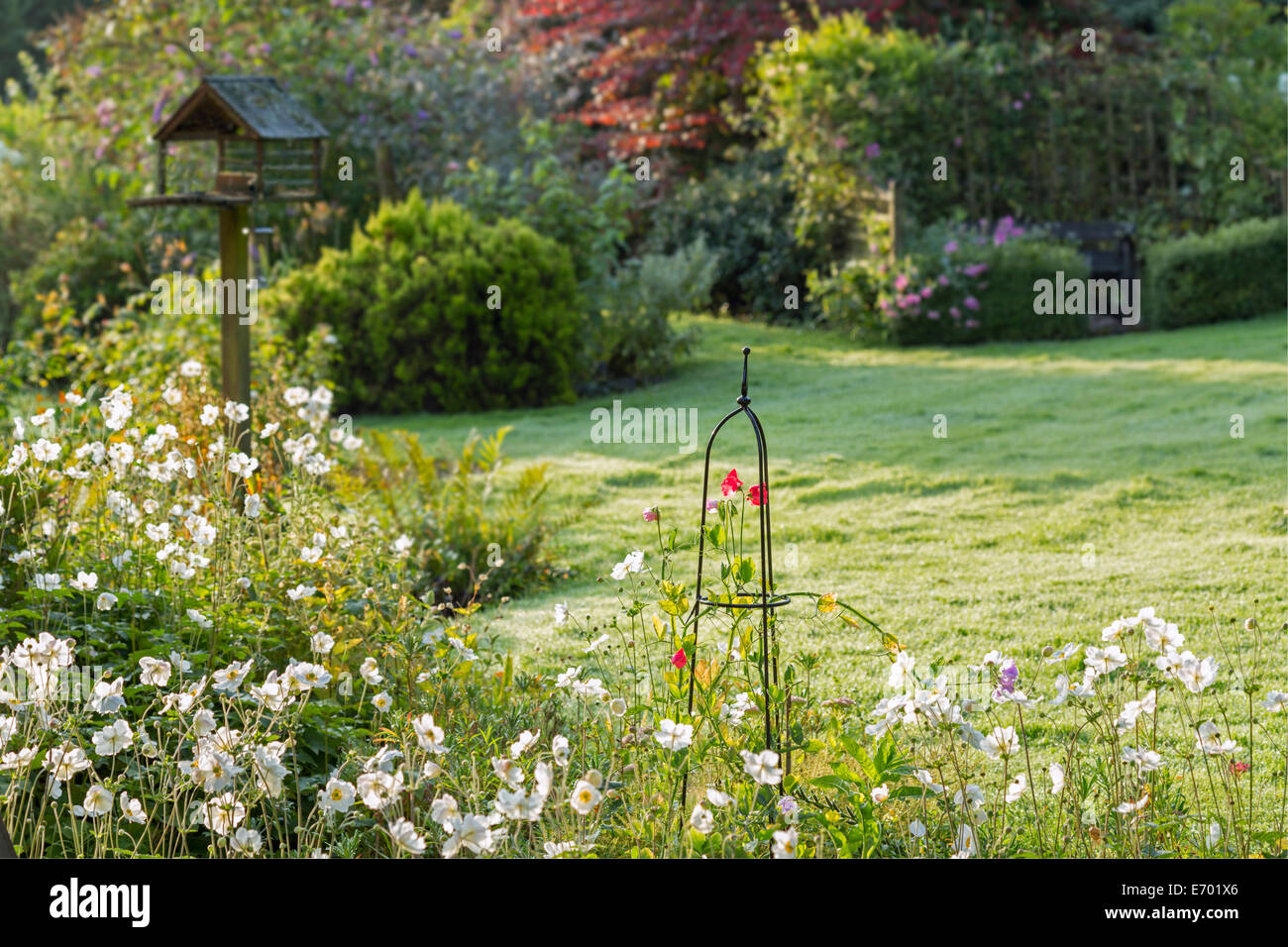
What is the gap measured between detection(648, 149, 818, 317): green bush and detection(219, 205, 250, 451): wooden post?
7526 mm

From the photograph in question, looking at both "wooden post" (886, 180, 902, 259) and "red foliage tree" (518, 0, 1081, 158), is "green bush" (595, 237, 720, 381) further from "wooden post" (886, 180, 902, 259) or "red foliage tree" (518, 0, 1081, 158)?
"red foliage tree" (518, 0, 1081, 158)

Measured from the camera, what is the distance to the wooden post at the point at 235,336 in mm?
5465

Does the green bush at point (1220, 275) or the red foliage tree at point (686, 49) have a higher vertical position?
the red foliage tree at point (686, 49)

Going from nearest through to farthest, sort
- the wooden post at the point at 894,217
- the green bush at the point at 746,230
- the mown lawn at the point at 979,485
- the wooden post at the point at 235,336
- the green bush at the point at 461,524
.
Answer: the mown lawn at the point at 979,485
the green bush at the point at 461,524
the wooden post at the point at 235,336
the wooden post at the point at 894,217
the green bush at the point at 746,230

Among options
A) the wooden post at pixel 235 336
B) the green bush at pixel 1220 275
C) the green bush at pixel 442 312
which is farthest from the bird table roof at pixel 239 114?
the green bush at pixel 1220 275

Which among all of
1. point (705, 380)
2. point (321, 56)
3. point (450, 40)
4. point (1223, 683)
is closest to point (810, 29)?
point (450, 40)

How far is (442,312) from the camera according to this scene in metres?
9.59

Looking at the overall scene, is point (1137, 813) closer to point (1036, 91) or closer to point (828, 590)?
point (828, 590)

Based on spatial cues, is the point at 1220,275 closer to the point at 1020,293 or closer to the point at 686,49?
the point at 1020,293

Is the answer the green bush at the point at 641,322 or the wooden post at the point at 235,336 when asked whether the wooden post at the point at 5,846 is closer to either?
the wooden post at the point at 235,336

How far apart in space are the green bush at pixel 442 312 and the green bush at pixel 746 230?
357 cm

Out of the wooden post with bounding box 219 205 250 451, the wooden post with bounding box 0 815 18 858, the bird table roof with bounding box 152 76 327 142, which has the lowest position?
the wooden post with bounding box 0 815 18 858

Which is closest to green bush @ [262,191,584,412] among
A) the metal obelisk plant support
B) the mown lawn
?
the mown lawn

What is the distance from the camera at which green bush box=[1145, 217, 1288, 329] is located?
1127cm
